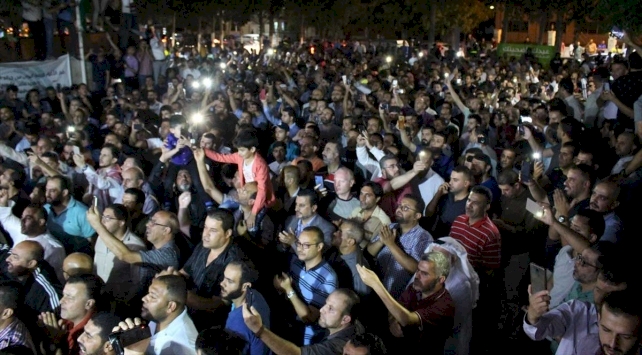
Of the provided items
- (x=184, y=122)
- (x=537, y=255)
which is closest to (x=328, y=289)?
(x=537, y=255)

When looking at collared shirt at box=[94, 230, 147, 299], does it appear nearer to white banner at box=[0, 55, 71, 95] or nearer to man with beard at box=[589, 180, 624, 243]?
man with beard at box=[589, 180, 624, 243]

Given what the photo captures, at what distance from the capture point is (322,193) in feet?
21.0

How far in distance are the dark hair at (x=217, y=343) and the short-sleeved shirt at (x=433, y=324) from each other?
116 cm

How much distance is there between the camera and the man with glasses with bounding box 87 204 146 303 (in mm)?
5043

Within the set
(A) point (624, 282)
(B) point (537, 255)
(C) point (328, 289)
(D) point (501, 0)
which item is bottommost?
(B) point (537, 255)

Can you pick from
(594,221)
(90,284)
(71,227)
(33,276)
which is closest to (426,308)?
(594,221)

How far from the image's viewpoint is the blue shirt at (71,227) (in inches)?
237

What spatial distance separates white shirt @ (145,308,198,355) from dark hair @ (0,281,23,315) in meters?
0.94

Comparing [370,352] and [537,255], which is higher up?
[370,352]

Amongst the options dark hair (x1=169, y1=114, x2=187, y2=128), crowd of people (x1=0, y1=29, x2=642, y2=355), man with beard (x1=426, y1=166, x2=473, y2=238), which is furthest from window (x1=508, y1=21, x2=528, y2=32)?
man with beard (x1=426, y1=166, x2=473, y2=238)

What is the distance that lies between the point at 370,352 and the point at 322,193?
3108 millimetres

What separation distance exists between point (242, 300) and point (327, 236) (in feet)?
4.56

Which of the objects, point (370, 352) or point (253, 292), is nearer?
point (370, 352)

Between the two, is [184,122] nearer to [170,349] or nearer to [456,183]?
[456,183]
